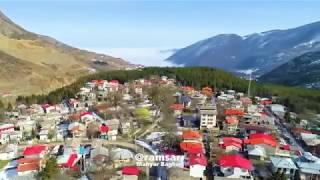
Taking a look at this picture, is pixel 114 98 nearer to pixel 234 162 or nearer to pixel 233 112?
pixel 233 112

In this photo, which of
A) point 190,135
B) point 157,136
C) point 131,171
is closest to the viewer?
point 131,171

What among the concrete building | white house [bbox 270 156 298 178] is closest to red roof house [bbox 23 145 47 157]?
the concrete building

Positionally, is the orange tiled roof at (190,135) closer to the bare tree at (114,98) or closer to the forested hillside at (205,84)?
the bare tree at (114,98)

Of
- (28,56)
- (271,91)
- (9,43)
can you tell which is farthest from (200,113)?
(9,43)

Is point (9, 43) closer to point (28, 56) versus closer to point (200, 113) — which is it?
point (28, 56)

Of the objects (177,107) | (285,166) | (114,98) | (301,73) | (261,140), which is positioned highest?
(301,73)

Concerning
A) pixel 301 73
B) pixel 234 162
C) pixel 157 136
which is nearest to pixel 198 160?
pixel 234 162

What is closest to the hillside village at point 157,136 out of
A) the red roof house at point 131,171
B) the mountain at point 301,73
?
the red roof house at point 131,171

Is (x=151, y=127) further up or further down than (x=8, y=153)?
further up
